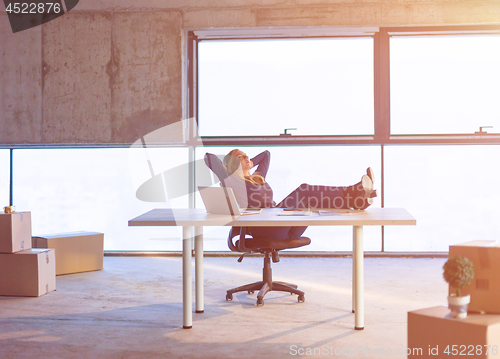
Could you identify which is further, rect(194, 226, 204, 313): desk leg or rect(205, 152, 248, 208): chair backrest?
rect(205, 152, 248, 208): chair backrest

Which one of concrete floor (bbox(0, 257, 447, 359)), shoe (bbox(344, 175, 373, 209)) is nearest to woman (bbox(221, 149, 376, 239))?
shoe (bbox(344, 175, 373, 209))

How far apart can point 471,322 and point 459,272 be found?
17cm

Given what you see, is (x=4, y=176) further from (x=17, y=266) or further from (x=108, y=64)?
(x=17, y=266)

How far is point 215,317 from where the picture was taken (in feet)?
9.83

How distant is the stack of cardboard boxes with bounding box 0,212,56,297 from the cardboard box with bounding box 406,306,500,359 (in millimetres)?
2988

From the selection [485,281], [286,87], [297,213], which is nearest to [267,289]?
[297,213]

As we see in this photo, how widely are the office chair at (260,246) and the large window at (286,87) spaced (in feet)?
6.26

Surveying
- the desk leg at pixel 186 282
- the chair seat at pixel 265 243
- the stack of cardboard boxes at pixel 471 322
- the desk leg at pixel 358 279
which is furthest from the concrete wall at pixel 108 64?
the stack of cardboard boxes at pixel 471 322

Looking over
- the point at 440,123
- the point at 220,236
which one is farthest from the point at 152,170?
the point at 440,123

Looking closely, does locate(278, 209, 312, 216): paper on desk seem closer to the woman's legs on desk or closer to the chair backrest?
the woman's legs on desk

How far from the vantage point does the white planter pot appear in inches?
63.2

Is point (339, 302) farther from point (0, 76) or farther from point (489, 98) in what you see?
point (0, 76)

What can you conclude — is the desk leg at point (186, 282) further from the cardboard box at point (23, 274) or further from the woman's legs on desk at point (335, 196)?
the cardboard box at point (23, 274)

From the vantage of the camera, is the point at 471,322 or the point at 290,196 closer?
the point at 471,322
